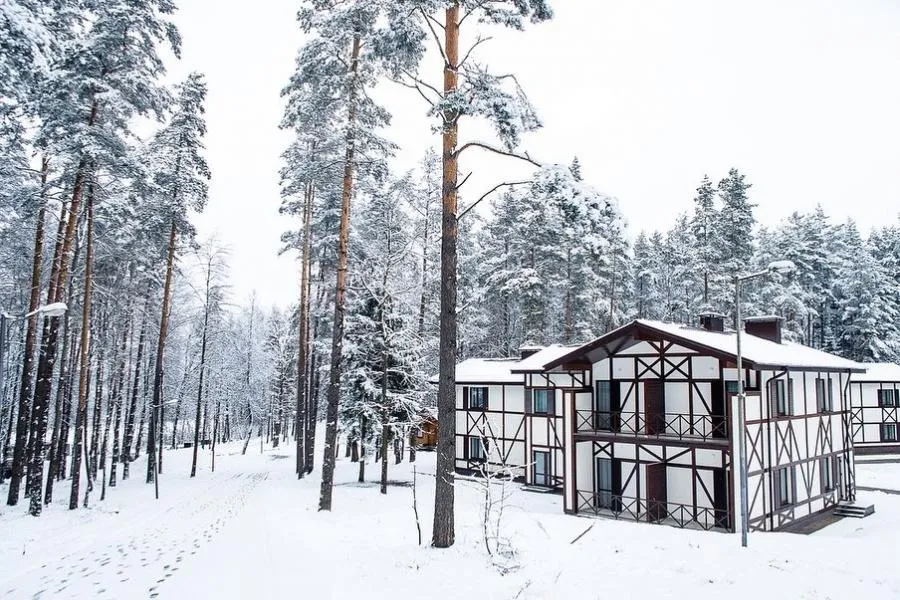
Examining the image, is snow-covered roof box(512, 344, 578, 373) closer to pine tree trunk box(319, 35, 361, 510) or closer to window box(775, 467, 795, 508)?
pine tree trunk box(319, 35, 361, 510)

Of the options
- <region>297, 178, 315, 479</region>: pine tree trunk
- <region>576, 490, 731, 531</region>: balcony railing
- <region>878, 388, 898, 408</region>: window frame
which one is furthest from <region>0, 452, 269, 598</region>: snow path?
<region>878, 388, 898, 408</region>: window frame

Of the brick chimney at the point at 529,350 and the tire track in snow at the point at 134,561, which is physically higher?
the brick chimney at the point at 529,350

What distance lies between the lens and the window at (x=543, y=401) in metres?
29.2

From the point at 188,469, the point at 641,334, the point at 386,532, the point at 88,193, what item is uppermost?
the point at 88,193

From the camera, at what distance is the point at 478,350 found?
2058 inches

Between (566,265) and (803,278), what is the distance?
23929 millimetres

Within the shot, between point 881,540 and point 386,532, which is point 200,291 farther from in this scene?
point 881,540

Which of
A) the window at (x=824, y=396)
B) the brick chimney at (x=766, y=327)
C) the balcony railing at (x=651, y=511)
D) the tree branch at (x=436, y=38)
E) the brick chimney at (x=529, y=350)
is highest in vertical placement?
the tree branch at (x=436, y=38)

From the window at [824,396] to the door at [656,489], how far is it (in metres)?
8.70

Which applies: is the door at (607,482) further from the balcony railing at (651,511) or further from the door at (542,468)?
the door at (542,468)

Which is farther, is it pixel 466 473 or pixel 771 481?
pixel 466 473

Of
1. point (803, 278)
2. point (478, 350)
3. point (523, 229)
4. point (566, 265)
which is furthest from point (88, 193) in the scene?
point (803, 278)

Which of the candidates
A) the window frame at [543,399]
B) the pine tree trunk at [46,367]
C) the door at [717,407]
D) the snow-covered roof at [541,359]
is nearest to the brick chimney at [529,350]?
the snow-covered roof at [541,359]

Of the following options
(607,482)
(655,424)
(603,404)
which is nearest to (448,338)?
(655,424)
